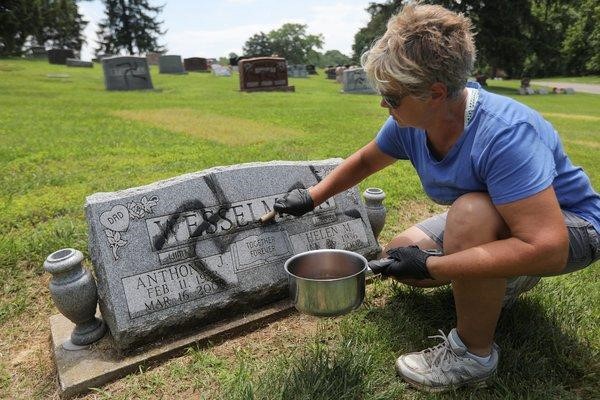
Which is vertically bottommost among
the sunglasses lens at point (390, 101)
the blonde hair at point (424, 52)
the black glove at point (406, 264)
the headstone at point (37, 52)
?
the black glove at point (406, 264)

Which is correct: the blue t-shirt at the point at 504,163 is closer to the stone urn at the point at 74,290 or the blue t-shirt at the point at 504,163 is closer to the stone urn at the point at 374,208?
the stone urn at the point at 374,208

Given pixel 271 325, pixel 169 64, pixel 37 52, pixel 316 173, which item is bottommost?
pixel 271 325

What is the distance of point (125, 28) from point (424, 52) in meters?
54.6

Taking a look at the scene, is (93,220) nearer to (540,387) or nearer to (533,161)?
Result: (533,161)

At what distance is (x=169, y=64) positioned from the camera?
85.1ft

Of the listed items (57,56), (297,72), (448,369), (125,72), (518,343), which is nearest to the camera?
(448,369)

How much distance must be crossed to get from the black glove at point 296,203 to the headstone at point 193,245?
0.24 meters

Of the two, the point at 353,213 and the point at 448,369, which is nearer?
the point at 448,369

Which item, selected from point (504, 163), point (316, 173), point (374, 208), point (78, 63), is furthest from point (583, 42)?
point (504, 163)

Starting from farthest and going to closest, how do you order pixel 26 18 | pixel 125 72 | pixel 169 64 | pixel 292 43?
pixel 292 43
pixel 26 18
pixel 169 64
pixel 125 72

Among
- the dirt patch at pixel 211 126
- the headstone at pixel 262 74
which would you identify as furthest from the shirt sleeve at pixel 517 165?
the headstone at pixel 262 74

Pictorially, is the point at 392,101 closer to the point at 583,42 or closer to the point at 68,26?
the point at 68,26

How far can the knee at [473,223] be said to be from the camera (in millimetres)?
1714

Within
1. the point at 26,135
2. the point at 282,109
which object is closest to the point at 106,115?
the point at 26,135
